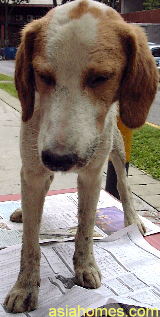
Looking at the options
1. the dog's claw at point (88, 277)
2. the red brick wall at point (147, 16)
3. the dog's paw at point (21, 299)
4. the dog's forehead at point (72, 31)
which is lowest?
the red brick wall at point (147, 16)

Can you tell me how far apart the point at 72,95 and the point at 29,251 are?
2.35ft

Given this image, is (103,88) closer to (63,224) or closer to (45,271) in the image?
(45,271)

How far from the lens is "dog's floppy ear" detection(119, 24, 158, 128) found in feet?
4.74

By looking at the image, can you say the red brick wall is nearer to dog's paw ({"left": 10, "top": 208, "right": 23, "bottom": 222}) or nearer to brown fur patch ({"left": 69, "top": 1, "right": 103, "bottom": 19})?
dog's paw ({"left": 10, "top": 208, "right": 23, "bottom": 222})

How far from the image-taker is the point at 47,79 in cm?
132

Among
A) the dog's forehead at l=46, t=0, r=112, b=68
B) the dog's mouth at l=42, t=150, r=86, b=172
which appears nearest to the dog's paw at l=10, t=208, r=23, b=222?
the dog's mouth at l=42, t=150, r=86, b=172

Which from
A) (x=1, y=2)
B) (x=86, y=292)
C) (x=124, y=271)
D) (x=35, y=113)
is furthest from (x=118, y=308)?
(x=1, y=2)

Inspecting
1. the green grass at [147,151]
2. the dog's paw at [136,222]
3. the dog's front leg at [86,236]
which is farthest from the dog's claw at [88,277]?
→ the green grass at [147,151]

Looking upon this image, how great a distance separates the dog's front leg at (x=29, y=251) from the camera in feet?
5.41

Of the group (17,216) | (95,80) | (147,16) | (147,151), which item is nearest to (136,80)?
(95,80)

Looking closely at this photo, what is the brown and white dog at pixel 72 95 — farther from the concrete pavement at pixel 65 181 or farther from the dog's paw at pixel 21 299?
the concrete pavement at pixel 65 181

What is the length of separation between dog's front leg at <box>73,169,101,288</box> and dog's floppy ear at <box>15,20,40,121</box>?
40 centimetres

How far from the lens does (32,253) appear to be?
67.6 inches

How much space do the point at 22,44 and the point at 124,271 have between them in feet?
3.35
